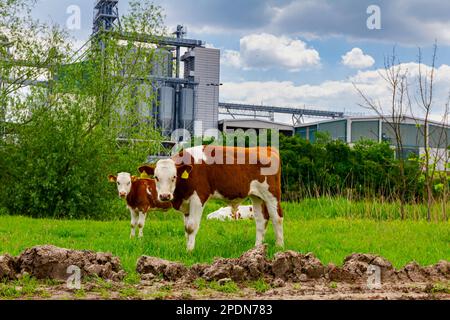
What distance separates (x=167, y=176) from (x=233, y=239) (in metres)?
2.90

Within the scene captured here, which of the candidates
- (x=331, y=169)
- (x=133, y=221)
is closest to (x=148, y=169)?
(x=133, y=221)

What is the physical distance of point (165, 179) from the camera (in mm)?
10500

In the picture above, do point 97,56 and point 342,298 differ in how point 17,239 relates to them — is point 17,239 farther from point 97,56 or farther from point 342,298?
point 97,56

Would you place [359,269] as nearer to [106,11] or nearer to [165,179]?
[165,179]

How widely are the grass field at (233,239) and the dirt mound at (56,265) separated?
706 millimetres

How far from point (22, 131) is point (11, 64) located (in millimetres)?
2699

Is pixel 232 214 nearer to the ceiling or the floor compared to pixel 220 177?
nearer to the floor

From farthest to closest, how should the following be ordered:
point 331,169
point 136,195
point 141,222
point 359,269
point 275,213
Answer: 1. point 331,169
2. point 136,195
3. point 141,222
4. point 275,213
5. point 359,269

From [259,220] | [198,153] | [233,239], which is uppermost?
[198,153]

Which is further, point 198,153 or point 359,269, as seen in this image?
point 198,153

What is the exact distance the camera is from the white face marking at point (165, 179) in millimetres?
10414

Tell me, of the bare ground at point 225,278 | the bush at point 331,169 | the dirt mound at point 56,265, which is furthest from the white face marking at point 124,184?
the bush at point 331,169

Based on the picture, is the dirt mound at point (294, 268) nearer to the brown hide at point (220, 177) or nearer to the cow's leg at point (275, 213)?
the brown hide at point (220, 177)
